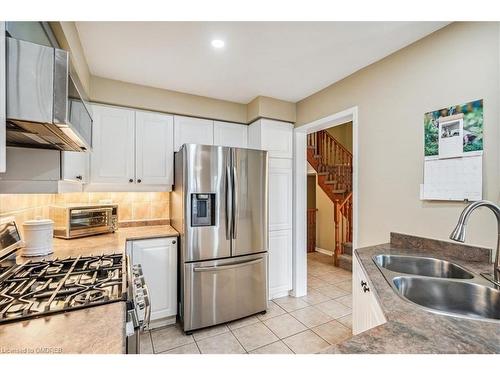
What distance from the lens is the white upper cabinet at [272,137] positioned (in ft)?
9.73

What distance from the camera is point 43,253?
170cm

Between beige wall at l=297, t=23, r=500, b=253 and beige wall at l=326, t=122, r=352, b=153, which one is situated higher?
beige wall at l=326, t=122, r=352, b=153

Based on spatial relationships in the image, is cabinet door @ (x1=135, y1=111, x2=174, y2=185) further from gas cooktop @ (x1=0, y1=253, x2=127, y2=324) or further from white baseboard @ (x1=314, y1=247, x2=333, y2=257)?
white baseboard @ (x1=314, y1=247, x2=333, y2=257)

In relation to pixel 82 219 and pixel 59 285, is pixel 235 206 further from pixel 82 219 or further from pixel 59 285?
Answer: pixel 59 285

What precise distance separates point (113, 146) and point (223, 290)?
1.82 m

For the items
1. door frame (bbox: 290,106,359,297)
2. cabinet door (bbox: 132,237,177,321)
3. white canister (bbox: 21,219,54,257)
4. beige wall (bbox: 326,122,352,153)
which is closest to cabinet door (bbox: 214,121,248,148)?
door frame (bbox: 290,106,359,297)

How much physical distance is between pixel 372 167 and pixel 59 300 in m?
2.27

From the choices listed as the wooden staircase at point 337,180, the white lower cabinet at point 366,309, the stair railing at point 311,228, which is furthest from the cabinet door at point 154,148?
the stair railing at point 311,228

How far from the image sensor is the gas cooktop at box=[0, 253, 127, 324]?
0.95 m

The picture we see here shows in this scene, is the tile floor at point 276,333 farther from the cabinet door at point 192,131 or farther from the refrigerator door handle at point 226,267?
the cabinet door at point 192,131

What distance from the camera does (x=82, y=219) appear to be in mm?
2279

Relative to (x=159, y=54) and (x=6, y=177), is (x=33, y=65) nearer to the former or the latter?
(x=6, y=177)

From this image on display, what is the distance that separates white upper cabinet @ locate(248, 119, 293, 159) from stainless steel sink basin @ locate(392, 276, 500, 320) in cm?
206
